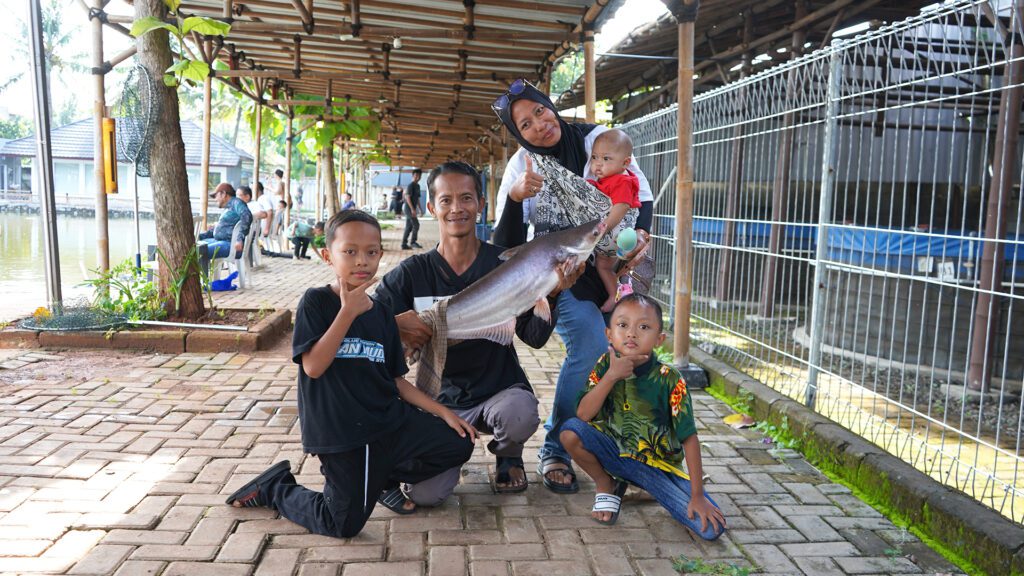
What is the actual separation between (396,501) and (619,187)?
1.75 m

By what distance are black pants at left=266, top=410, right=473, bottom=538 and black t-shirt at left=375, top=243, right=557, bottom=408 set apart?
32 centimetres

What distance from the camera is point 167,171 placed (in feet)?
22.6

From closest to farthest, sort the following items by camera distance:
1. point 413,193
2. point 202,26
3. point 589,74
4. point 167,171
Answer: point 202,26 < point 167,171 < point 589,74 < point 413,193

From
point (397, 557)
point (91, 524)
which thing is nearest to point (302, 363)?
point (397, 557)

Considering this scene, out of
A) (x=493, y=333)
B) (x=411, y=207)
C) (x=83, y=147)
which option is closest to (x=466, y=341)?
(x=493, y=333)

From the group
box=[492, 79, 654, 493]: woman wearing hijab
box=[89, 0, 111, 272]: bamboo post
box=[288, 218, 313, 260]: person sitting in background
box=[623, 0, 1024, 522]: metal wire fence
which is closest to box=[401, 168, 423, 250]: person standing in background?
box=[288, 218, 313, 260]: person sitting in background

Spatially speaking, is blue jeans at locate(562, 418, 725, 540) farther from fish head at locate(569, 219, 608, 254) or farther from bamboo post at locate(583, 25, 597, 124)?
bamboo post at locate(583, 25, 597, 124)

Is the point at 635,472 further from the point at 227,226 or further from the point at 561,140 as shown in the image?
the point at 227,226

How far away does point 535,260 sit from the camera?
9.73 feet

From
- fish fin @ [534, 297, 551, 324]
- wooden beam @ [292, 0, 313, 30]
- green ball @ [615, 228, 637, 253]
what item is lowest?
fish fin @ [534, 297, 551, 324]

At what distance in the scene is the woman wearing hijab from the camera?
10.9ft

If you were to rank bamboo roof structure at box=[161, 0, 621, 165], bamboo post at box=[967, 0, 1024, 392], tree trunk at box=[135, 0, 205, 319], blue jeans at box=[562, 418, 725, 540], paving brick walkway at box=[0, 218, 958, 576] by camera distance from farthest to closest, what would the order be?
bamboo roof structure at box=[161, 0, 621, 165]
tree trunk at box=[135, 0, 205, 319]
bamboo post at box=[967, 0, 1024, 392]
blue jeans at box=[562, 418, 725, 540]
paving brick walkway at box=[0, 218, 958, 576]

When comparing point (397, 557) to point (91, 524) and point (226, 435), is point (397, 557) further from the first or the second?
point (226, 435)

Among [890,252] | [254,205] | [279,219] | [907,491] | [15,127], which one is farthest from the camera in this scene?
[15,127]
